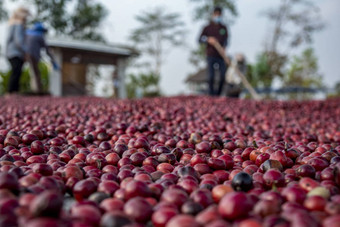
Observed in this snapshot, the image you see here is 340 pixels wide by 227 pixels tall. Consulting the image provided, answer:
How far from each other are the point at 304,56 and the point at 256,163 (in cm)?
4360

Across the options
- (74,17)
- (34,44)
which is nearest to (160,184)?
(34,44)

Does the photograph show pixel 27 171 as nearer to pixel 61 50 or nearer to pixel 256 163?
pixel 256 163

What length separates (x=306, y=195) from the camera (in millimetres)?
1386

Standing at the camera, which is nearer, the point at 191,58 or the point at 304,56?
the point at 191,58

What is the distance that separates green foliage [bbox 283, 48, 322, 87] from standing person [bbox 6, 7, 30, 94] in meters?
31.3

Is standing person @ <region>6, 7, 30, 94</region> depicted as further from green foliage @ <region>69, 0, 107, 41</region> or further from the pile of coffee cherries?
green foliage @ <region>69, 0, 107, 41</region>

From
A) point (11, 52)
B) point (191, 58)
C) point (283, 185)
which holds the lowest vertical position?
point (283, 185)

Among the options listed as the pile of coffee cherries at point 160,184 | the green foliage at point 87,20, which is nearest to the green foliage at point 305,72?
the green foliage at point 87,20

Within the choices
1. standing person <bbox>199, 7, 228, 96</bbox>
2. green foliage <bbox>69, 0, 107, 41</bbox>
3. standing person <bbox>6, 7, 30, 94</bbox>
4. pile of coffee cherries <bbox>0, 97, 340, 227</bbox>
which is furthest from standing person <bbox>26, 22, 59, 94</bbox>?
green foliage <bbox>69, 0, 107, 41</bbox>

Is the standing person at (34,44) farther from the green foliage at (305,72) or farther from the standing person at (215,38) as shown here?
the green foliage at (305,72)

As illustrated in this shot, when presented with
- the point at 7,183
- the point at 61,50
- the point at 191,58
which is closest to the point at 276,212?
the point at 7,183

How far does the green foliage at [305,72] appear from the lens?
120ft

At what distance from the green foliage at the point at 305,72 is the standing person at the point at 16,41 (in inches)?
1233

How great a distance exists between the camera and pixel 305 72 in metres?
40.3
